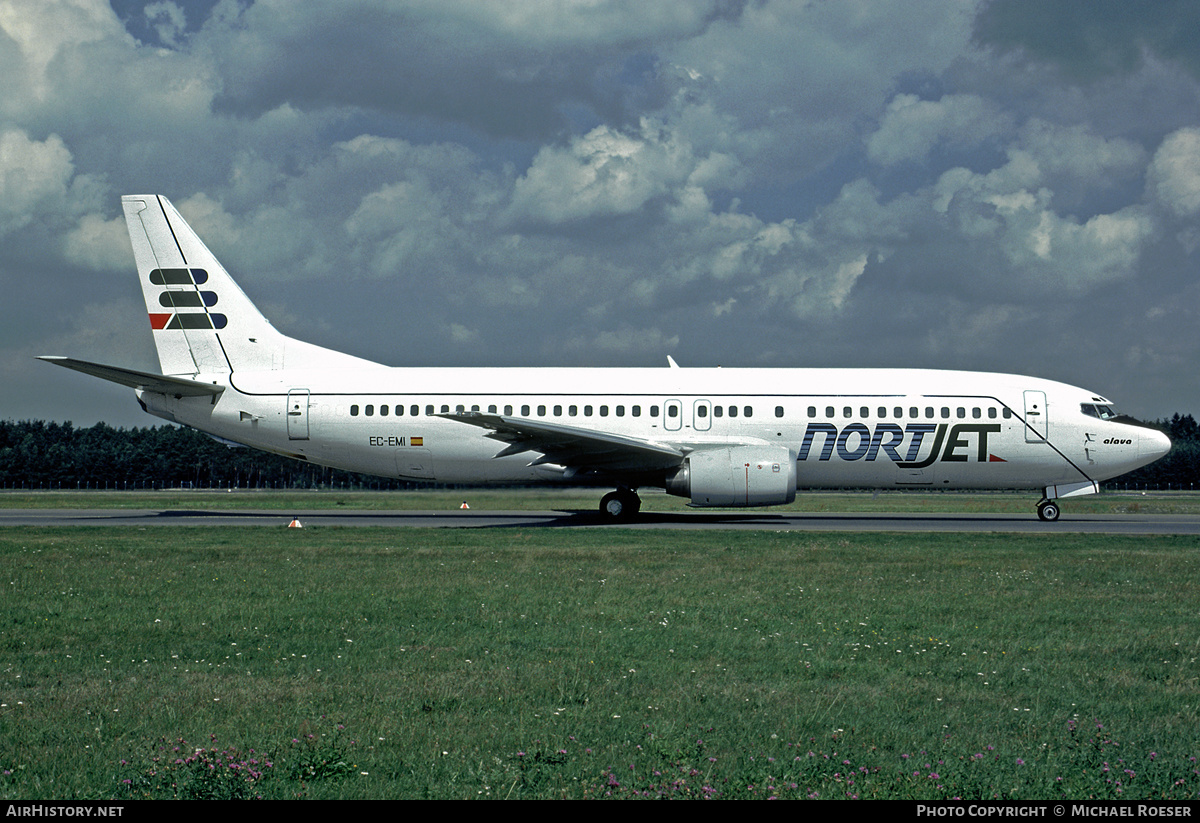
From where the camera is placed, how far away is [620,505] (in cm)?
2633

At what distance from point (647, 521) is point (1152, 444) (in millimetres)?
14073

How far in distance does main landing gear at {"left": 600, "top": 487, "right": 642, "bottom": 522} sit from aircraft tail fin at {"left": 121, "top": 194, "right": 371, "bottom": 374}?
8.38 metres

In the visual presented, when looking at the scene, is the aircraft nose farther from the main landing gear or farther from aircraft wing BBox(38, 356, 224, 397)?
aircraft wing BBox(38, 356, 224, 397)

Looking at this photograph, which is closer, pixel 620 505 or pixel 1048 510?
pixel 620 505

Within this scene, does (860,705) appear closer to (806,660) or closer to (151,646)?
(806,660)

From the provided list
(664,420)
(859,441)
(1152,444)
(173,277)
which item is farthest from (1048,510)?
(173,277)

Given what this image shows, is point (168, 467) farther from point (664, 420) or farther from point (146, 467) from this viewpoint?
point (664, 420)

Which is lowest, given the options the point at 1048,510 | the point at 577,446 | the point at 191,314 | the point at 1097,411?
the point at 1048,510

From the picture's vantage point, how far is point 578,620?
408 inches

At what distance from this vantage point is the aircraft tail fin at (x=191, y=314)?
1111 inches

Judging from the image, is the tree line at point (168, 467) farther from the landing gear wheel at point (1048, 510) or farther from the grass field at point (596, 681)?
the grass field at point (596, 681)
